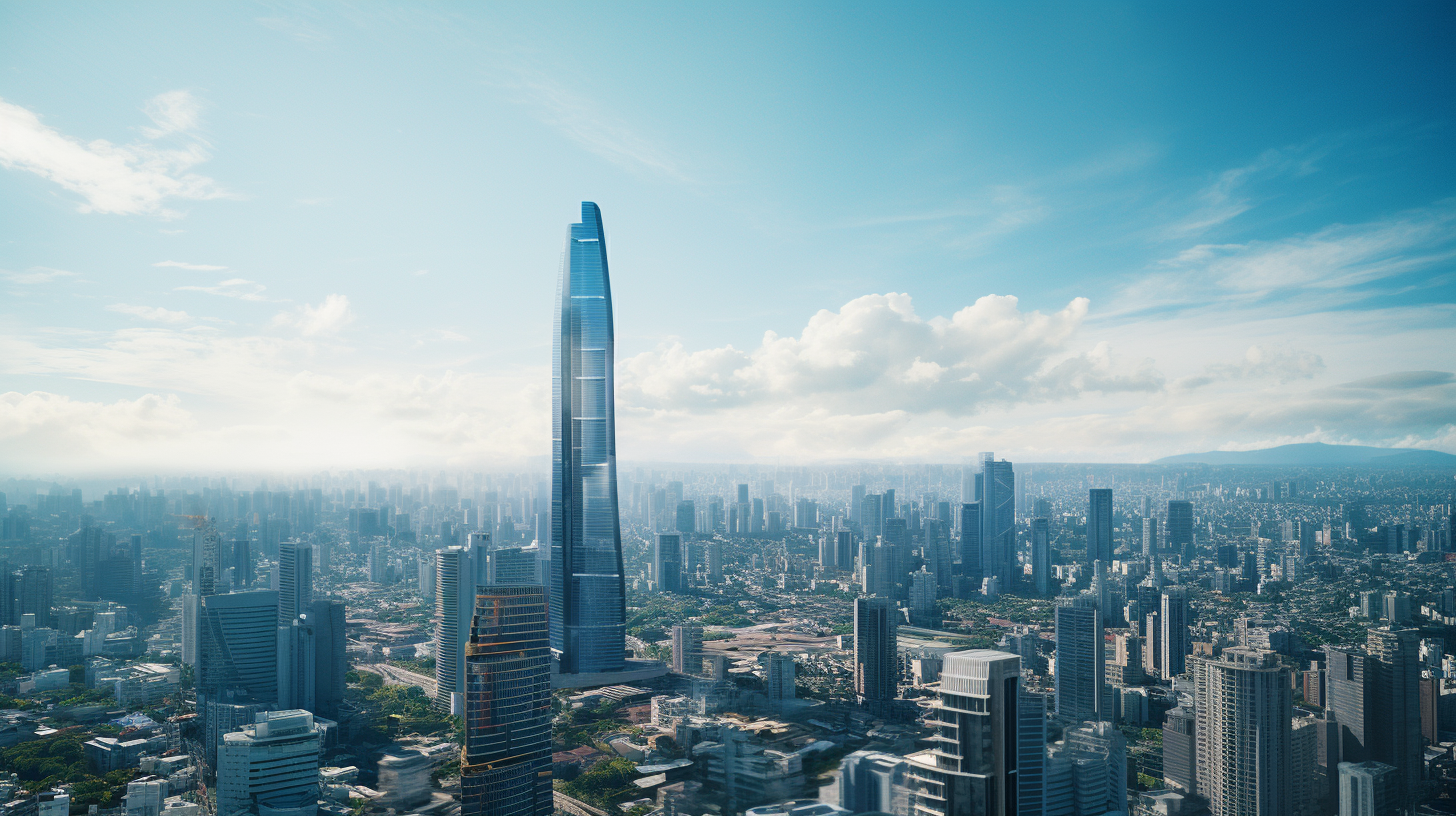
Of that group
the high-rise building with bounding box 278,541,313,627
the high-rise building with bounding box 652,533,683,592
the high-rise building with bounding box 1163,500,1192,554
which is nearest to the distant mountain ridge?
the high-rise building with bounding box 1163,500,1192,554

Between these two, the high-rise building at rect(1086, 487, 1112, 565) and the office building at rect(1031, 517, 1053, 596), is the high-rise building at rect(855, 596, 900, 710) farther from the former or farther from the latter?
the high-rise building at rect(1086, 487, 1112, 565)

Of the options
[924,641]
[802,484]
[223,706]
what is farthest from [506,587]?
[802,484]

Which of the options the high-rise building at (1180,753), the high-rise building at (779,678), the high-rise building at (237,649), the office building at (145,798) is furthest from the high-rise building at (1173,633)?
the high-rise building at (237,649)

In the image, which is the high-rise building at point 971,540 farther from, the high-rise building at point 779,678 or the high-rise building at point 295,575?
the high-rise building at point 295,575

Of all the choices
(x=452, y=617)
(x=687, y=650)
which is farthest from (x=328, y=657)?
(x=687, y=650)

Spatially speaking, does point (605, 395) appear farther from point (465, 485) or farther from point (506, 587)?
point (465, 485)

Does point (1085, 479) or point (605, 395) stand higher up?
point (605, 395)

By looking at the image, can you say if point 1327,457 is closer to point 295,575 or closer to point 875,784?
point 875,784
